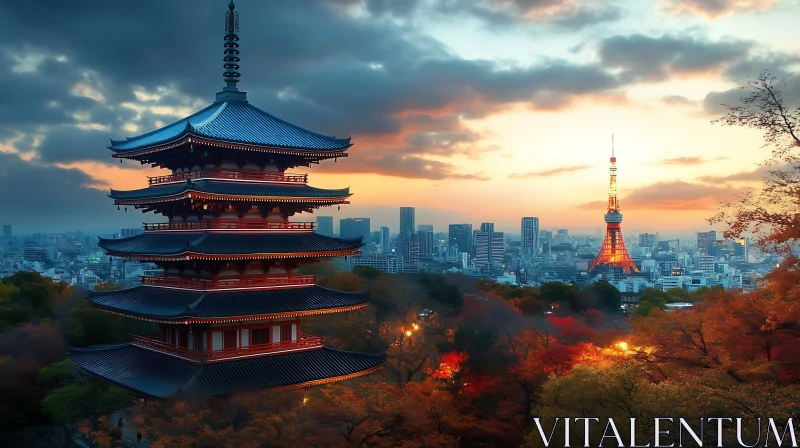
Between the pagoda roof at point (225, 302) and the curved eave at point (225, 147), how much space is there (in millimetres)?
4868

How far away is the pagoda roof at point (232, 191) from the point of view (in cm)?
2134

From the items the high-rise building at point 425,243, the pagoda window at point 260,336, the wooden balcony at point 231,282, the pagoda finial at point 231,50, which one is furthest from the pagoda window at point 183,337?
the high-rise building at point 425,243

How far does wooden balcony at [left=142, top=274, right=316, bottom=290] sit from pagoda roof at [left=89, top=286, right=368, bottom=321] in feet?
0.62

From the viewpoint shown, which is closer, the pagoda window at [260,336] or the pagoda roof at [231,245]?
the pagoda roof at [231,245]

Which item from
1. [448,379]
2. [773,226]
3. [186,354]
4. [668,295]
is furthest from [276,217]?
[668,295]

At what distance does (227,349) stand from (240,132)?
745 cm

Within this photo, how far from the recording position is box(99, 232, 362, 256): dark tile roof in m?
21.3

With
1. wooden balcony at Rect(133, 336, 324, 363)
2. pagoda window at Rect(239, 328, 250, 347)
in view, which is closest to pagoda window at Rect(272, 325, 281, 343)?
wooden balcony at Rect(133, 336, 324, 363)

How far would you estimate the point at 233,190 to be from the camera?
866 inches

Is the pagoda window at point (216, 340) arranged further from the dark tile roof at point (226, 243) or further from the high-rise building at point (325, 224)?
the high-rise building at point (325, 224)

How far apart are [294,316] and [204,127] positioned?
716cm

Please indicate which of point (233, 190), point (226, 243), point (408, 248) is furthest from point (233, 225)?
point (408, 248)

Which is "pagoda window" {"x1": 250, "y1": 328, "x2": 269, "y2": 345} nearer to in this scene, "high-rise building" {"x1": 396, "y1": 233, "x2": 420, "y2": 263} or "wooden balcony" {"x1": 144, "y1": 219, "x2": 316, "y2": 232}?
"wooden balcony" {"x1": 144, "y1": 219, "x2": 316, "y2": 232}

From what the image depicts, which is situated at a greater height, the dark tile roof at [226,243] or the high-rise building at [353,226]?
the high-rise building at [353,226]
